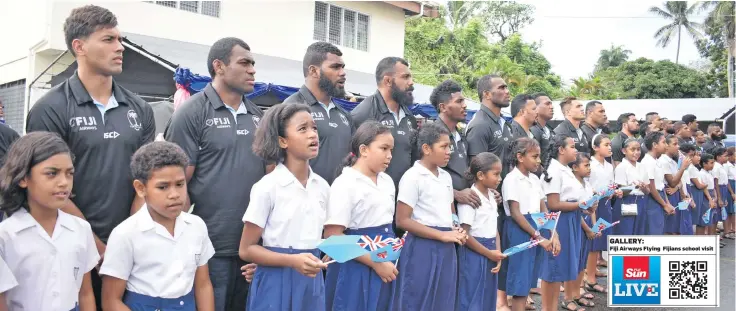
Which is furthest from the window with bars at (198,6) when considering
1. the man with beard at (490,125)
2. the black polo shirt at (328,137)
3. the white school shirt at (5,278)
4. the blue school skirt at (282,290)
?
the white school shirt at (5,278)

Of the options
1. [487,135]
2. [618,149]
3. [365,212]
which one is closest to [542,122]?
[487,135]

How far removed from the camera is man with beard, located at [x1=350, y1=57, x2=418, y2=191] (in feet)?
14.4

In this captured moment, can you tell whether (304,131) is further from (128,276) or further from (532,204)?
(532,204)

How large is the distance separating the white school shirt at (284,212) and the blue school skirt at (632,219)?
5106mm

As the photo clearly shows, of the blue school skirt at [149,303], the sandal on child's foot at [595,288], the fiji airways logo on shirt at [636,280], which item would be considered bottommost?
the sandal on child's foot at [595,288]

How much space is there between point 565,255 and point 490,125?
130cm

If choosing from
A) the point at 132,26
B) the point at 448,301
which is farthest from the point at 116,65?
the point at 132,26

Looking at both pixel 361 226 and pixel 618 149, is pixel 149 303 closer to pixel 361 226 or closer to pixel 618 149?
pixel 361 226

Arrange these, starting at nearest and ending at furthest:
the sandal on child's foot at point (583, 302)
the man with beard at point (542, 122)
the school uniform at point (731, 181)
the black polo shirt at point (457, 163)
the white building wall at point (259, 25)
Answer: the black polo shirt at point (457, 163)
the sandal on child's foot at point (583, 302)
the man with beard at point (542, 122)
the white building wall at point (259, 25)
the school uniform at point (731, 181)

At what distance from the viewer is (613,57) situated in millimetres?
49250

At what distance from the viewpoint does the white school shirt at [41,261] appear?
2.23m

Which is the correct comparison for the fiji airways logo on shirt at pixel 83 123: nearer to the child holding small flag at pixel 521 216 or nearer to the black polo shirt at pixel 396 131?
the black polo shirt at pixel 396 131

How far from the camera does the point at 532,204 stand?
491 cm

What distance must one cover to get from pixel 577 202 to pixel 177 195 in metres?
3.90
